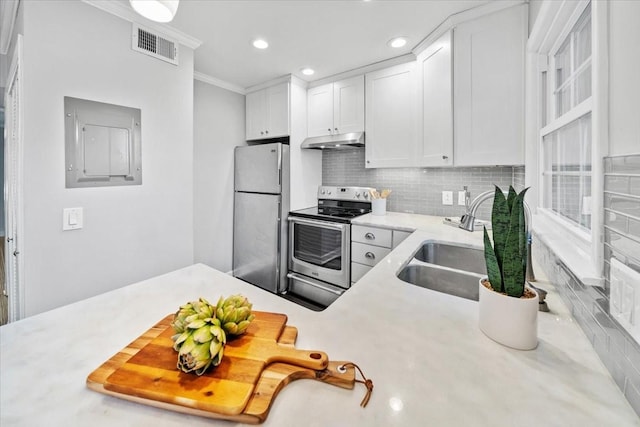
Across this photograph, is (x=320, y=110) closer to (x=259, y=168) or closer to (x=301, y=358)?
(x=259, y=168)

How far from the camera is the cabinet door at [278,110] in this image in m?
3.08

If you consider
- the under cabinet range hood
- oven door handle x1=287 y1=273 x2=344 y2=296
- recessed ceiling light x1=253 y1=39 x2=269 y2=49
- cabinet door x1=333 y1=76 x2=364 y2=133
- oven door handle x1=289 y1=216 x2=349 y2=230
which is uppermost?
recessed ceiling light x1=253 y1=39 x2=269 y2=49

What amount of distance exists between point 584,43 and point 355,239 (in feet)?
6.06

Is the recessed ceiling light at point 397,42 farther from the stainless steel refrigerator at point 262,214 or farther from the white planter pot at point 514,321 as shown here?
the white planter pot at point 514,321

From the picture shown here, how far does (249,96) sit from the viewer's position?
3463mm

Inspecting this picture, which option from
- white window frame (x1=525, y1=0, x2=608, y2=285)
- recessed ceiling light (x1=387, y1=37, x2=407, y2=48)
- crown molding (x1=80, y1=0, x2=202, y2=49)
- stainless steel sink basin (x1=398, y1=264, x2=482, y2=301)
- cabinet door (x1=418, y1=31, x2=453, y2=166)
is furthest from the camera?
recessed ceiling light (x1=387, y1=37, x2=407, y2=48)

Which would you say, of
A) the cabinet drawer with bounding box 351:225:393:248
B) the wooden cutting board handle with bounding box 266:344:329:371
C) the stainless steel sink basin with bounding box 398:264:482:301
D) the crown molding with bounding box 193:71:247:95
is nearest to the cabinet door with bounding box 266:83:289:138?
the crown molding with bounding box 193:71:247:95

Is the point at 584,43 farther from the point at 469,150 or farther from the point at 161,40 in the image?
the point at 161,40

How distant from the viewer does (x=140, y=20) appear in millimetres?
1938

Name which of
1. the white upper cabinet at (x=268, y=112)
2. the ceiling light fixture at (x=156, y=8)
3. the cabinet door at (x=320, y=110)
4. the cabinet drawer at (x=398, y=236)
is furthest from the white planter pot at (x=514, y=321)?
the white upper cabinet at (x=268, y=112)

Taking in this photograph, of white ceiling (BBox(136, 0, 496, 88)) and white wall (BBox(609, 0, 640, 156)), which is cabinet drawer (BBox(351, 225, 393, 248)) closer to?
white ceiling (BBox(136, 0, 496, 88))

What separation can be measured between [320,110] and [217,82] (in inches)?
49.0

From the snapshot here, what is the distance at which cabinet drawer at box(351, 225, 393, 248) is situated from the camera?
7.70 ft

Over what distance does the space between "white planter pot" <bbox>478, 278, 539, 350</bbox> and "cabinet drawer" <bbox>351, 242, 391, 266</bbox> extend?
65.0 inches
